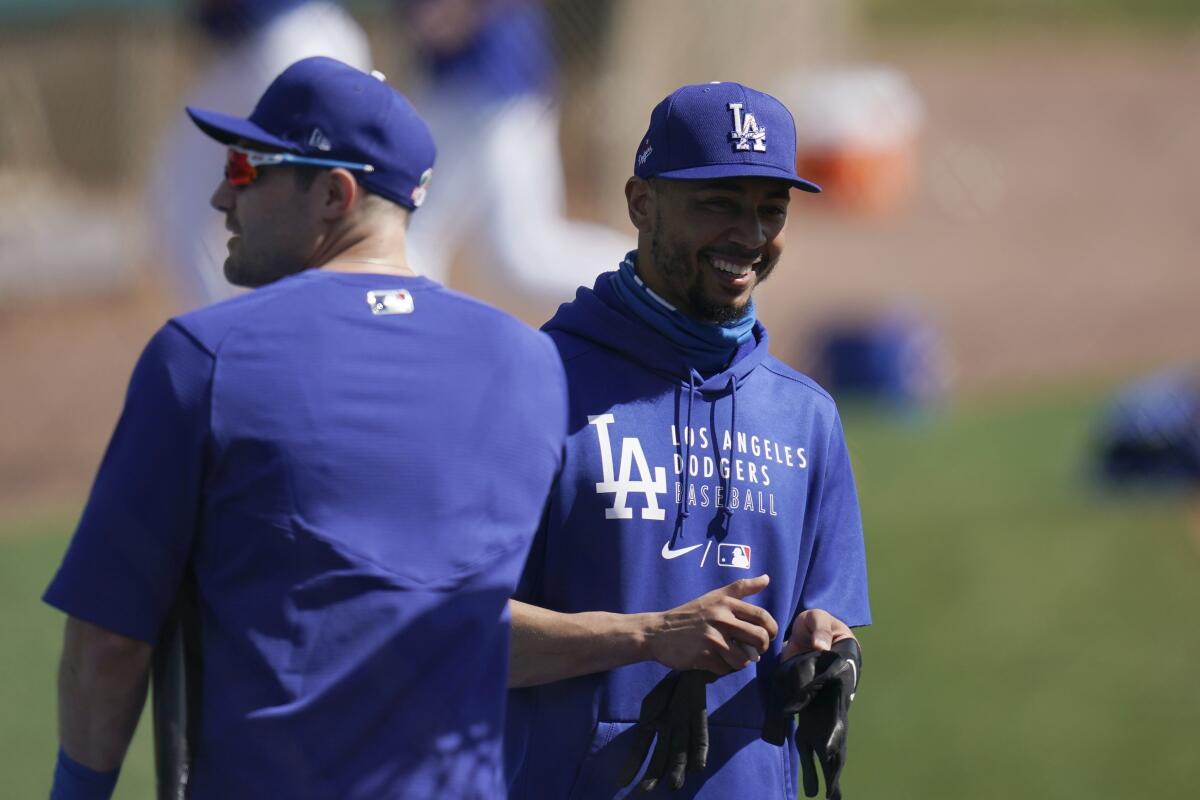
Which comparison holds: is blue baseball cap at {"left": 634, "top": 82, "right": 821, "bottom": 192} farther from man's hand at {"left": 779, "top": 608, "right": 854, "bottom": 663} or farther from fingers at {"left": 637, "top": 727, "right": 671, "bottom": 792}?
fingers at {"left": 637, "top": 727, "right": 671, "bottom": 792}

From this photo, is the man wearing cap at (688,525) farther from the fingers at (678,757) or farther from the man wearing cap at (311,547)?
the man wearing cap at (311,547)

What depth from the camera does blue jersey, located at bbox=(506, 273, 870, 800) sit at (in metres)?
A: 2.89

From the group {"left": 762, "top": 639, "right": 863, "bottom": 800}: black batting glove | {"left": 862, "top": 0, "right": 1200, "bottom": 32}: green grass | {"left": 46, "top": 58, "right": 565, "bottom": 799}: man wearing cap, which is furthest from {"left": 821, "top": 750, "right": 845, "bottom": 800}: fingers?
{"left": 862, "top": 0, "right": 1200, "bottom": 32}: green grass

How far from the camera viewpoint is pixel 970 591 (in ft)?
26.7

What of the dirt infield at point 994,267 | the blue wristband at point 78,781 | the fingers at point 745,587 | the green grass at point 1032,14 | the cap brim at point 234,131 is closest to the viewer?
the blue wristband at point 78,781

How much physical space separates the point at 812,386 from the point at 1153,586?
5.50 meters

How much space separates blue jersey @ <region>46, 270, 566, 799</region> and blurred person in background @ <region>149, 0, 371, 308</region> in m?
4.15

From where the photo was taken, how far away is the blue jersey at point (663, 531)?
9.48 ft

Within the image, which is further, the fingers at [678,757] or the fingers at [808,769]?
the fingers at [808,769]

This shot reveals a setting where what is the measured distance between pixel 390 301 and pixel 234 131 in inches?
14.6

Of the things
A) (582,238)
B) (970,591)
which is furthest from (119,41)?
(970,591)

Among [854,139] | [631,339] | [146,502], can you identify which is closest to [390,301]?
[146,502]

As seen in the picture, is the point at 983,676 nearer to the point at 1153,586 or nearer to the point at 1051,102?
the point at 1153,586

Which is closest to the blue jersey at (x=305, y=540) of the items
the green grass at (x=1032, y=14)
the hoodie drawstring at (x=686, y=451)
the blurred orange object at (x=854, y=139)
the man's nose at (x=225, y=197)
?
the man's nose at (x=225, y=197)
